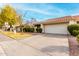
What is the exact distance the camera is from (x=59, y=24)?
1518 cm

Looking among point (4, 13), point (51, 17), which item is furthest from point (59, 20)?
point (4, 13)

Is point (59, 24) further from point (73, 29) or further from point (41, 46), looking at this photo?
point (41, 46)

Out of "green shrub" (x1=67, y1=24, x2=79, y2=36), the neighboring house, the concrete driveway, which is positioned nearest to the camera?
the concrete driveway

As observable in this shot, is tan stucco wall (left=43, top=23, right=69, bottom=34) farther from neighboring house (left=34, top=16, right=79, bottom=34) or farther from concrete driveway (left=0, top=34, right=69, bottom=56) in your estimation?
concrete driveway (left=0, top=34, right=69, bottom=56)

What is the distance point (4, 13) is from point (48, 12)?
45.5 ft

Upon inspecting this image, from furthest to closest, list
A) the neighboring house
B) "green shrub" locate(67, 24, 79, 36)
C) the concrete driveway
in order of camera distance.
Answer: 1. the neighboring house
2. "green shrub" locate(67, 24, 79, 36)
3. the concrete driveway

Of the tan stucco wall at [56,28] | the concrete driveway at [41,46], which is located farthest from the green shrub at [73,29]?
the concrete driveway at [41,46]

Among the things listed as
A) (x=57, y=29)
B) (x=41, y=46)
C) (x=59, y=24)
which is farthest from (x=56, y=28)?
(x=41, y=46)

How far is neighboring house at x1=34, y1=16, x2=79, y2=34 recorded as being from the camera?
47.4ft

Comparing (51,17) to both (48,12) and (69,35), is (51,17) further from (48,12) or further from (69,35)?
(69,35)

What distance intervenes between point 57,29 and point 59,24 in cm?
50

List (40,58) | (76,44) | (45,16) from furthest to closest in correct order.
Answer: (45,16) < (76,44) < (40,58)

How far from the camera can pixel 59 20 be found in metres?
15.5

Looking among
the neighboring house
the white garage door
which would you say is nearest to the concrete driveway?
the white garage door
